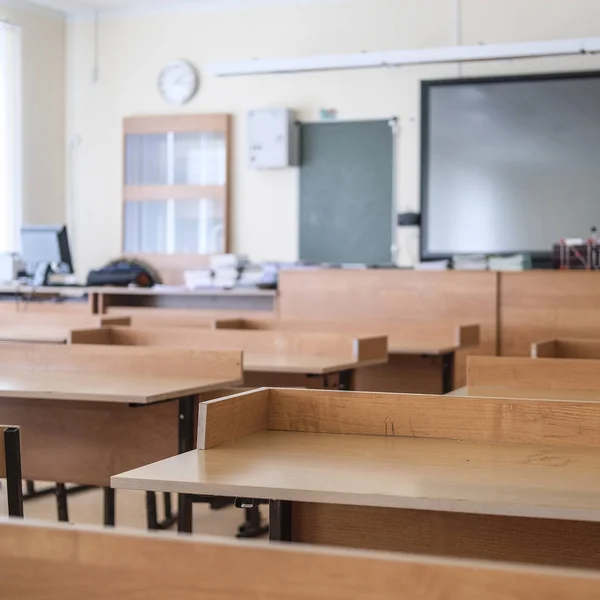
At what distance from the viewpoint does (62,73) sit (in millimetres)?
8992

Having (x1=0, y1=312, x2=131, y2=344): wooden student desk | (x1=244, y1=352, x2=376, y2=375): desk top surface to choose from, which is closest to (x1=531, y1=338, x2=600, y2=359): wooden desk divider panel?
(x1=244, y1=352, x2=376, y2=375): desk top surface

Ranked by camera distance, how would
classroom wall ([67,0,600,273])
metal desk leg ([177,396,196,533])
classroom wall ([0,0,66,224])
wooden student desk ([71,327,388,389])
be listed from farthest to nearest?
classroom wall ([0,0,66,224]) < classroom wall ([67,0,600,273]) < wooden student desk ([71,327,388,389]) < metal desk leg ([177,396,196,533])

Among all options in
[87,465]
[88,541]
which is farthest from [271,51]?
[88,541]

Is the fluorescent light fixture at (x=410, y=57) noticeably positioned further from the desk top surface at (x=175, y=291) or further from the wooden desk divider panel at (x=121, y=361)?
the wooden desk divider panel at (x=121, y=361)

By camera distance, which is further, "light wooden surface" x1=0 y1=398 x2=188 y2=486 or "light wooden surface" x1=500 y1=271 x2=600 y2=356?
"light wooden surface" x1=500 y1=271 x2=600 y2=356

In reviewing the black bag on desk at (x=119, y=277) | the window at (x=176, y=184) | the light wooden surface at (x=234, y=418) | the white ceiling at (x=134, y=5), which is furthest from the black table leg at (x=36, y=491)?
the white ceiling at (x=134, y=5)

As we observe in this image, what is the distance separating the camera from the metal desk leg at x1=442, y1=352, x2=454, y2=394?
4633 mm

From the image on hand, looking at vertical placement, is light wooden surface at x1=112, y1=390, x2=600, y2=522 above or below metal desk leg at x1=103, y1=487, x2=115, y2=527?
above

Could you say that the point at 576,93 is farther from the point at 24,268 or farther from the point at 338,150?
the point at 24,268

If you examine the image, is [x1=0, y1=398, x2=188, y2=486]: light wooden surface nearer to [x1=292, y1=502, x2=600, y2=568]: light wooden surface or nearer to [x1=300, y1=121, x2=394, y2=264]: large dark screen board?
[x1=292, y1=502, x2=600, y2=568]: light wooden surface

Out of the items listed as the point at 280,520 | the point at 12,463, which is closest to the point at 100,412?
the point at 12,463

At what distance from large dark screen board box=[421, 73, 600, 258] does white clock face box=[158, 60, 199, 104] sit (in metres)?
1.93

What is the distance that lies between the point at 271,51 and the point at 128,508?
454 centimetres

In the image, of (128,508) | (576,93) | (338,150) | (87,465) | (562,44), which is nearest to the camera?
(87,465)
